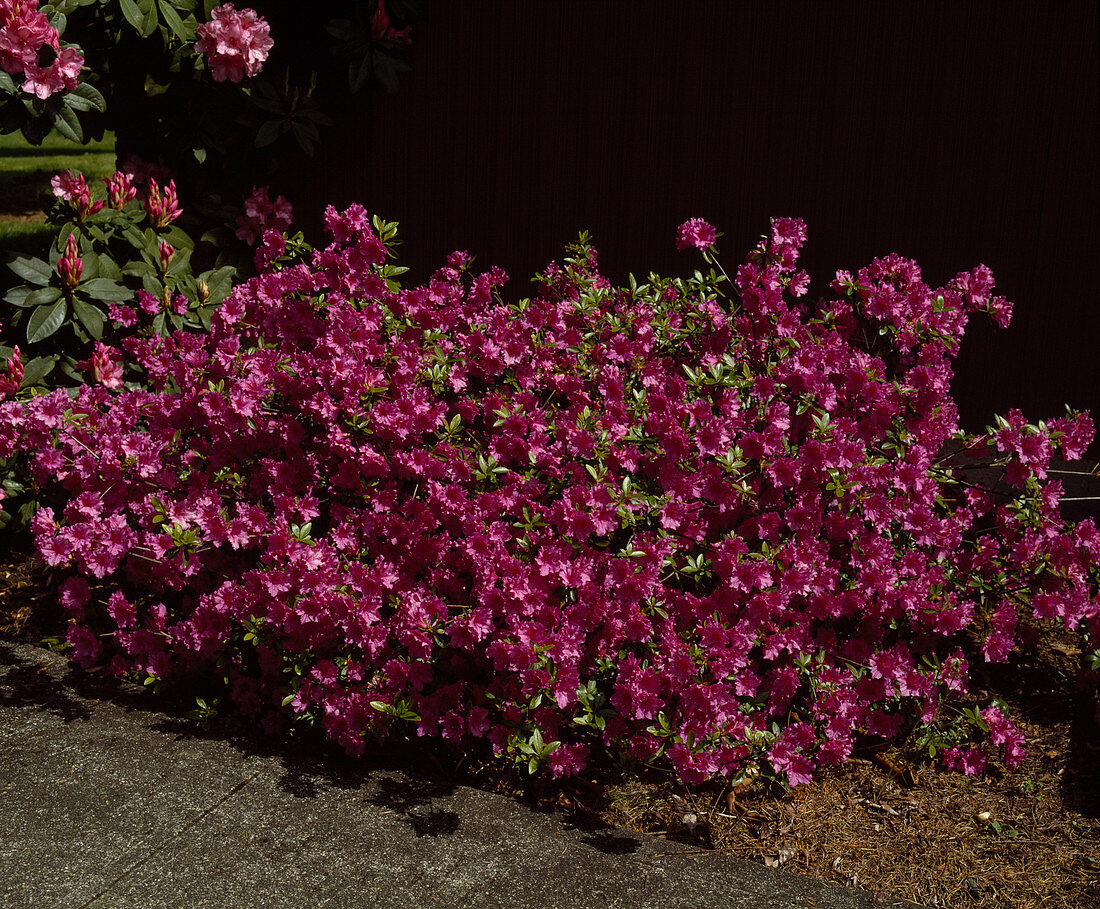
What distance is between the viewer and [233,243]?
13.7 feet

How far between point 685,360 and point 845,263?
1335mm

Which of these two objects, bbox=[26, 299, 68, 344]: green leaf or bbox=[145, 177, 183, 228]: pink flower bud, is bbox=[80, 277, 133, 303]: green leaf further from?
bbox=[145, 177, 183, 228]: pink flower bud

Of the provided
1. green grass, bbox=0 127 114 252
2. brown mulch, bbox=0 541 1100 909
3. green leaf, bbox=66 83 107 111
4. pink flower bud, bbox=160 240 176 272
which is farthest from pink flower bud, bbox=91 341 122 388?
green grass, bbox=0 127 114 252

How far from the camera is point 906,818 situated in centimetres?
236

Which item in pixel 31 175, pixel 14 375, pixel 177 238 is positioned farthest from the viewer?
pixel 31 175

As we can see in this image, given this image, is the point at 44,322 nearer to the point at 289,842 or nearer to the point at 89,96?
the point at 89,96

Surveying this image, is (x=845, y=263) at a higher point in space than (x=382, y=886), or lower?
higher

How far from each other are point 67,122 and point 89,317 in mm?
636

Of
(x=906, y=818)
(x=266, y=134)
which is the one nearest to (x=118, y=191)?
(x=266, y=134)

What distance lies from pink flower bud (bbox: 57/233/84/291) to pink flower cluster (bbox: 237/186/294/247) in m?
0.87

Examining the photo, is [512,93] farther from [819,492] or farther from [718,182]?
[819,492]

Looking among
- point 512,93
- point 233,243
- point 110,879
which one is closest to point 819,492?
point 110,879

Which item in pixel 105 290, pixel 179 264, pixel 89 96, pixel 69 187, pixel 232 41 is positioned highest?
pixel 232 41

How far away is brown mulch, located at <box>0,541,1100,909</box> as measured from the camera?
7.08 ft
